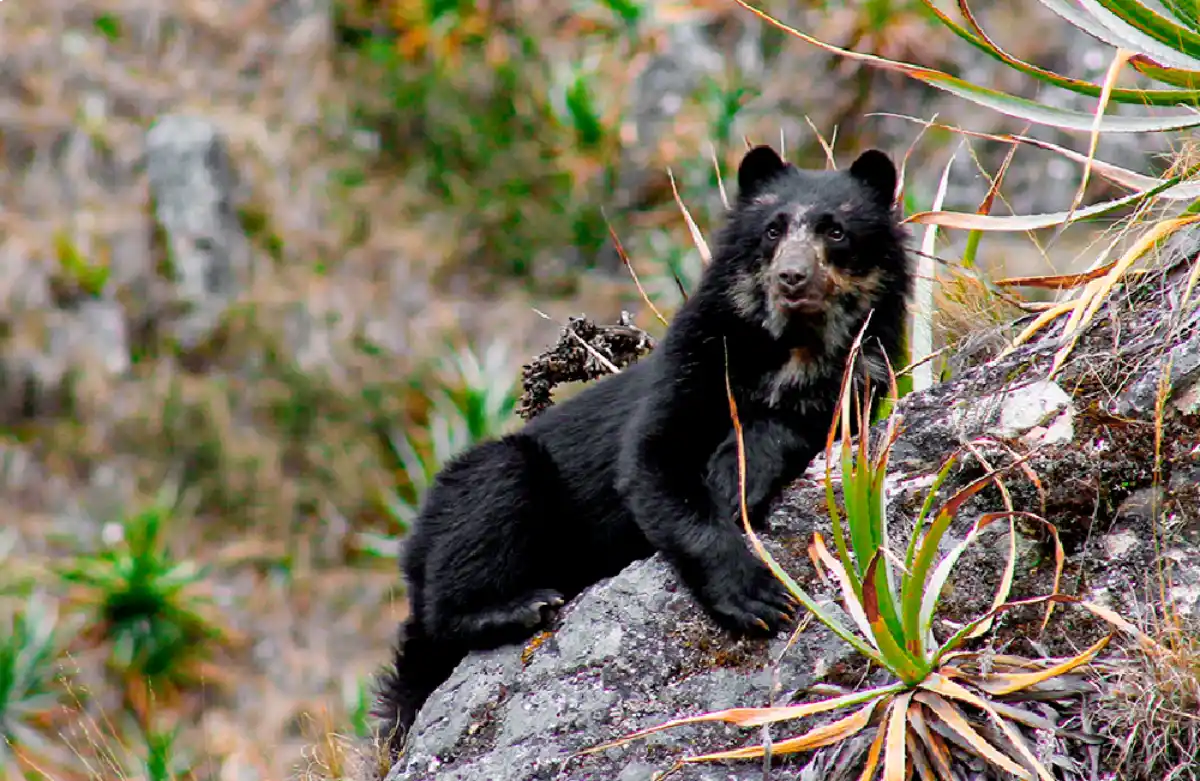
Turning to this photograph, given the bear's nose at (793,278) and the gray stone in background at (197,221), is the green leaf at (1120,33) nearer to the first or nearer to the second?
the bear's nose at (793,278)

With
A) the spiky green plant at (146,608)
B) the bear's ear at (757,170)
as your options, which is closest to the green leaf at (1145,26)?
the bear's ear at (757,170)

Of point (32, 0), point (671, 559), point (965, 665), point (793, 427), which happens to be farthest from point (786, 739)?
point (32, 0)

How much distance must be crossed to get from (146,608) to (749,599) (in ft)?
33.2

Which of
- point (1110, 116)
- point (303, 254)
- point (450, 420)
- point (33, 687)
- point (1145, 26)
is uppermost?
point (1145, 26)

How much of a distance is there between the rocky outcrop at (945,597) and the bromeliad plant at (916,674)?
12cm

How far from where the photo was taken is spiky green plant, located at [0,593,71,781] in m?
12.0

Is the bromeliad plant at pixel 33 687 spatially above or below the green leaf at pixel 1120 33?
below

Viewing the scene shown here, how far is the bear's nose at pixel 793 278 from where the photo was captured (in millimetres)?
4727

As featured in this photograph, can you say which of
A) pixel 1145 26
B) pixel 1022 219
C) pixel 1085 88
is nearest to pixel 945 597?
pixel 1022 219

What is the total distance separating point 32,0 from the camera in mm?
16875

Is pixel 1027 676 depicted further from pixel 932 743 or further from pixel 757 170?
pixel 757 170

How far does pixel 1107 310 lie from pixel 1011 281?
0.99 ft

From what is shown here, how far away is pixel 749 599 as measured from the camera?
4117 mm

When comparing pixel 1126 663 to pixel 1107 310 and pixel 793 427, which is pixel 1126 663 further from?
pixel 793 427
